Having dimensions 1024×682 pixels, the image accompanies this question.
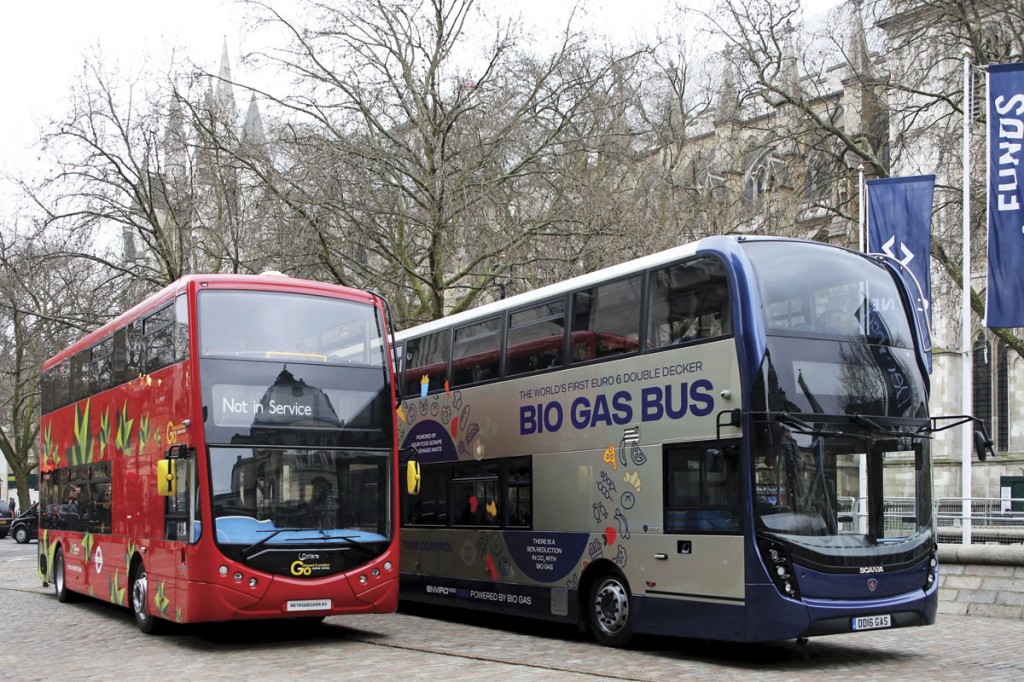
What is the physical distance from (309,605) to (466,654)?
5.71ft

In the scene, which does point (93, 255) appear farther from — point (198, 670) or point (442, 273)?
point (198, 670)

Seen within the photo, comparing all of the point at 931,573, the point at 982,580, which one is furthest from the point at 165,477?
the point at 982,580

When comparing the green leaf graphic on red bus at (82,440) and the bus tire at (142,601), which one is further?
the green leaf graphic on red bus at (82,440)

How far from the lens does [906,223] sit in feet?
61.4

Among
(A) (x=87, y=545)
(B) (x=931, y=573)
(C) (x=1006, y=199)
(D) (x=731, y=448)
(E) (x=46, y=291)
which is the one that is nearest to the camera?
(D) (x=731, y=448)

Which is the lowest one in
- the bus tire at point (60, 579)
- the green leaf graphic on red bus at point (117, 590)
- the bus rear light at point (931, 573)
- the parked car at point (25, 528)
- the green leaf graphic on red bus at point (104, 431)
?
the parked car at point (25, 528)

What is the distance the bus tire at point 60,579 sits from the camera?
19578mm

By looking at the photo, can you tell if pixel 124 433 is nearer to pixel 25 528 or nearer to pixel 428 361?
pixel 428 361

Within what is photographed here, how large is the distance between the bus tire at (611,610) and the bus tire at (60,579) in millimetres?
9990

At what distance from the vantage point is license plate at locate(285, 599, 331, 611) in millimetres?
12680

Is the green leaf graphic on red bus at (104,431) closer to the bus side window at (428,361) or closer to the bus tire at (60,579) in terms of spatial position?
the bus tire at (60,579)

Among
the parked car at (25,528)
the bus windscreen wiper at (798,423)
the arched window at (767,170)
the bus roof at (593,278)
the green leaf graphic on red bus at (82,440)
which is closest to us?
the bus windscreen wiper at (798,423)

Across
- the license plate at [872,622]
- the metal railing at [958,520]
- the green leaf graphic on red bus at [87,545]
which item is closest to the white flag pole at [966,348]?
the metal railing at [958,520]

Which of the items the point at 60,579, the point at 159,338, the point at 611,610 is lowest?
the point at 60,579
